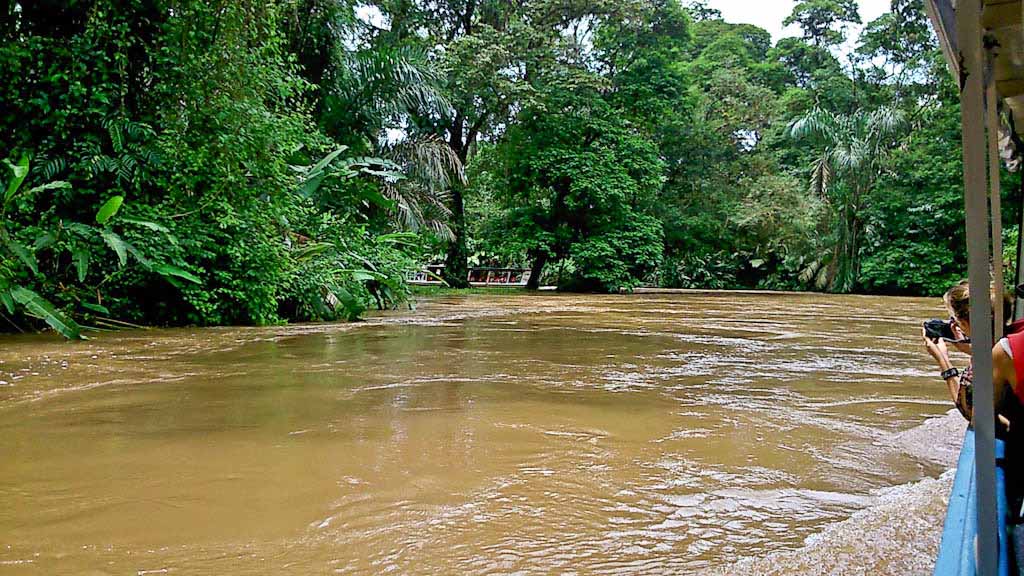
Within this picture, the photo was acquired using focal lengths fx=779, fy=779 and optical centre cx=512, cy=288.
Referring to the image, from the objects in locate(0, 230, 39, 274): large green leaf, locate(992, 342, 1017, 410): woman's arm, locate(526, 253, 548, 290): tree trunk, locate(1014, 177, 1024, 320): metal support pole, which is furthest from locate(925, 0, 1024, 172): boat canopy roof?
locate(526, 253, 548, 290): tree trunk

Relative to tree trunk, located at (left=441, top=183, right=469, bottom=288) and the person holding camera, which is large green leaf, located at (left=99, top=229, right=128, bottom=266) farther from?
tree trunk, located at (left=441, top=183, right=469, bottom=288)

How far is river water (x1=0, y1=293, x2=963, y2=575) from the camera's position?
2.24 meters

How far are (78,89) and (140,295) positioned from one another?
2.30 metres

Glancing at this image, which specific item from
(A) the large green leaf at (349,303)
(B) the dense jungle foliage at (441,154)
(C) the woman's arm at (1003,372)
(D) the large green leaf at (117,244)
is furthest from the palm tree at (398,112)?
(C) the woman's arm at (1003,372)

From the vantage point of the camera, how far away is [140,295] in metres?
8.88

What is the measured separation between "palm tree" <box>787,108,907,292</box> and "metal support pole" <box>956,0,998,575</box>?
25.4 meters

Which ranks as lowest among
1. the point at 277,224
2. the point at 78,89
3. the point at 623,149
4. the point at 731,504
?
the point at 731,504

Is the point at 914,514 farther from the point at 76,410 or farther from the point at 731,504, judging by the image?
the point at 76,410

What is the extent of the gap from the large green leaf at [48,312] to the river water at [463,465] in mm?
509

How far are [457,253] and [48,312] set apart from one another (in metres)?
16.5

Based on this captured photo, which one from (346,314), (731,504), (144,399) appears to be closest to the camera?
(731,504)

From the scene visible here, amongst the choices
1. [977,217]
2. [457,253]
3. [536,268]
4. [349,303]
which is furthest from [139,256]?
[536,268]

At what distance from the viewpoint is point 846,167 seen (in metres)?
25.1

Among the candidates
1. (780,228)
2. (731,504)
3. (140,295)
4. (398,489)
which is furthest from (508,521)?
(780,228)
